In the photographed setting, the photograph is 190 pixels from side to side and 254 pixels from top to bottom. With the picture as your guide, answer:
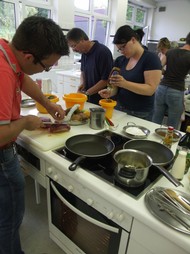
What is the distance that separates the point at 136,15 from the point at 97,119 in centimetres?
575

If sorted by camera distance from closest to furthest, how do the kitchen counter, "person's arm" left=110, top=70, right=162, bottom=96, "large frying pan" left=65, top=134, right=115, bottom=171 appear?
the kitchen counter
"large frying pan" left=65, top=134, right=115, bottom=171
"person's arm" left=110, top=70, right=162, bottom=96

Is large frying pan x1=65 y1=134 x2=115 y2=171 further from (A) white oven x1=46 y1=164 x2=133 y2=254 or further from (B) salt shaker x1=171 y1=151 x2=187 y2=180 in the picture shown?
(B) salt shaker x1=171 y1=151 x2=187 y2=180

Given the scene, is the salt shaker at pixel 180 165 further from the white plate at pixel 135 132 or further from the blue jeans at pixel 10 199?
the blue jeans at pixel 10 199

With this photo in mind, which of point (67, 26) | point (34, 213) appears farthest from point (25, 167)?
point (67, 26)

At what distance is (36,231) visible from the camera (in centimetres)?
148

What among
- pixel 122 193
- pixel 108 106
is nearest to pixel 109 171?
pixel 122 193

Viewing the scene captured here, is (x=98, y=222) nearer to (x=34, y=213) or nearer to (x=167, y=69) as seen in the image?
(x=34, y=213)

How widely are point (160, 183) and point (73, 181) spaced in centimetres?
38

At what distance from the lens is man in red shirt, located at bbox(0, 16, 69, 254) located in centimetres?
68

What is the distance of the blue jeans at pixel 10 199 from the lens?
33.9 inches


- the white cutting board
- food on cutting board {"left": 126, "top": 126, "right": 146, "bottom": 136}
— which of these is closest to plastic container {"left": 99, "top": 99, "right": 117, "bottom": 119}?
food on cutting board {"left": 126, "top": 126, "right": 146, "bottom": 136}

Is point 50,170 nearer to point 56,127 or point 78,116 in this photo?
point 56,127

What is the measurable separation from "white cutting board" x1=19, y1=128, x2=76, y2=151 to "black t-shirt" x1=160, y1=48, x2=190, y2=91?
160 centimetres

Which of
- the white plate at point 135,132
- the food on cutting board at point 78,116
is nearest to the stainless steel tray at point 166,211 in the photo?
the white plate at point 135,132
